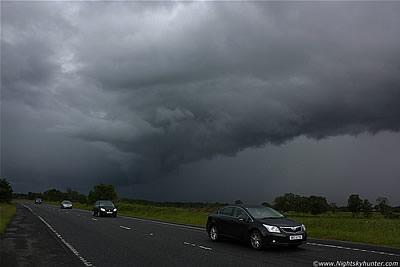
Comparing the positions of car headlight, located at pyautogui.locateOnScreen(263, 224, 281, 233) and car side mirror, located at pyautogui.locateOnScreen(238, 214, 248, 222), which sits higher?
car side mirror, located at pyautogui.locateOnScreen(238, 214, 248, 222)

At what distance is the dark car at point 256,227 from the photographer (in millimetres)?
12219

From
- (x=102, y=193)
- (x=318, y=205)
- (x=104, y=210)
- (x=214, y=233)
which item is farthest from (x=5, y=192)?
(x=318, y=205)

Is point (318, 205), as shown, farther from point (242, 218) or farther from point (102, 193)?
point (242, 218)

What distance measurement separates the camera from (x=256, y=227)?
12.8 metres

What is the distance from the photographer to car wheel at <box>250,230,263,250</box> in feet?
40.9

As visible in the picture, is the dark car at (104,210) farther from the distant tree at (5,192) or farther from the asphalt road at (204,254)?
the distant tree at (5,192)

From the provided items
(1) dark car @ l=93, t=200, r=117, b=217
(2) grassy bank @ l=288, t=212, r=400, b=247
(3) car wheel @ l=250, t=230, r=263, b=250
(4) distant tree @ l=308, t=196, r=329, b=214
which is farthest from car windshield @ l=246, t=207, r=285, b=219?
(4) distant tree @ l=308, t=196, r=329, b=214

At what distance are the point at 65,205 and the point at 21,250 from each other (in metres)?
50.1

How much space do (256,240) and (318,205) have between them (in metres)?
99.7

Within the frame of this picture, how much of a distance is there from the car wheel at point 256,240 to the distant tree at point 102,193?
7780cm

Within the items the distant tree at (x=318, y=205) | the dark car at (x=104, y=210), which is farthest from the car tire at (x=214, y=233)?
the distant tree at (x=318, y=205)

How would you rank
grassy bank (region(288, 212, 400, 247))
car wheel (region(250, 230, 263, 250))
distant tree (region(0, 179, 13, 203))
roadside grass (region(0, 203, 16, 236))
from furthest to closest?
distant tree (region(0, 179, 13, 203)) → roadside grass (region(0, 203, 16, 236)) → grassy bank (region(288, 212, 400, 247)) → car wheel (region(250, 230, 263, 250))

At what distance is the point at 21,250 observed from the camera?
42.6 ft

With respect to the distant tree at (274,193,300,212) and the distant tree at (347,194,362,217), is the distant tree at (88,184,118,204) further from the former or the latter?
the distant tree at (347,194,362,217)
